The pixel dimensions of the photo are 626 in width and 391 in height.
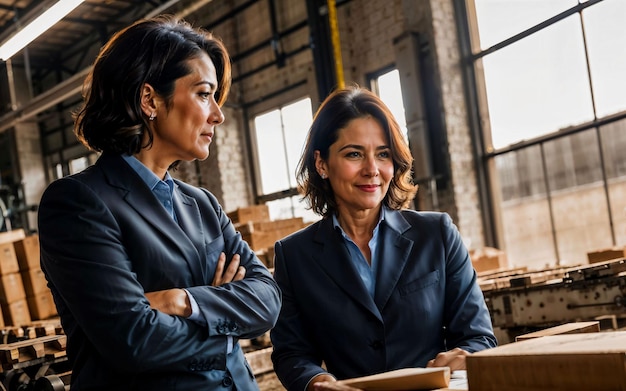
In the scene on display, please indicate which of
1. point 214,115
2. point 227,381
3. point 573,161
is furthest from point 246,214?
point 227,381

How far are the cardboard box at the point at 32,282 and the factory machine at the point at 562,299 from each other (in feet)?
18.0

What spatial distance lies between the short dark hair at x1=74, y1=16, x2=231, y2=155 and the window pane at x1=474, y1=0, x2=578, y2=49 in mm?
7144

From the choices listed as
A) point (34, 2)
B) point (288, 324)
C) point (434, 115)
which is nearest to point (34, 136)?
point (34, 2)

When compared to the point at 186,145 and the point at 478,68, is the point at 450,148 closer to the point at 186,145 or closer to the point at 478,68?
the point at 478,68

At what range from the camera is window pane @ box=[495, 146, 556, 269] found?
336 inches

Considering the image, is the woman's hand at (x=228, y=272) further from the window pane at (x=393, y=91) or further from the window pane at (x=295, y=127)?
the window pane at (x=295, y=127)

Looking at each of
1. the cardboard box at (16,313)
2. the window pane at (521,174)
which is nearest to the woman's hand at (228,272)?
the cardboard box at (16,313)

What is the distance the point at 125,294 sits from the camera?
1.67 metres

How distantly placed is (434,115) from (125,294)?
783 cm

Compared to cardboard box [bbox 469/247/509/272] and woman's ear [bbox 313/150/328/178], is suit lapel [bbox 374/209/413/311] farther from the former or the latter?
cardboard box [bbox 469/247/509/272]

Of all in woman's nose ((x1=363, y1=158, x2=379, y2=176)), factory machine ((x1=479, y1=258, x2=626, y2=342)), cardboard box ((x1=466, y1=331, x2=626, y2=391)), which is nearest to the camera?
cardboard box ((x1=466, y1=331, x2=626, y2=391))

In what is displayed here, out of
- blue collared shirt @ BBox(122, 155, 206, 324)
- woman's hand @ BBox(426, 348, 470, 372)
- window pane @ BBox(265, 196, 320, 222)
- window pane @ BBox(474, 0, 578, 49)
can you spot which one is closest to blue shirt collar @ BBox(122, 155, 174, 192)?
blue collared shirt @ BBox(122, 155, 206, 324)

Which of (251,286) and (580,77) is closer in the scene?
(251,286)

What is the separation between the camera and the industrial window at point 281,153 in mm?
11719
